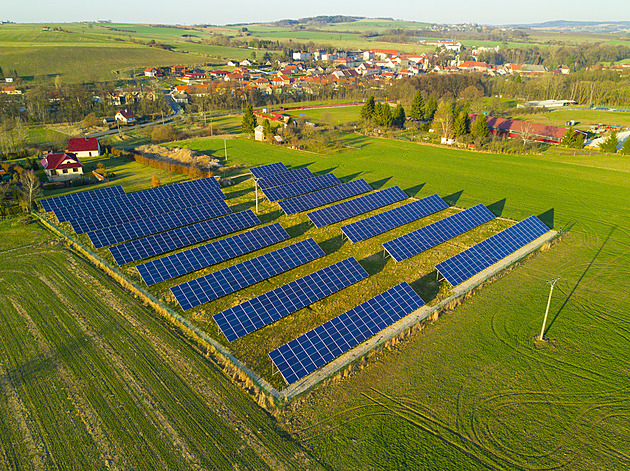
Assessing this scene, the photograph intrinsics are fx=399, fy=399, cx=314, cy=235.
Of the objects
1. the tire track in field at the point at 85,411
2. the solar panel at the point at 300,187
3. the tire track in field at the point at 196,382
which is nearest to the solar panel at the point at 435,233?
the solar panel at the point at 300,187

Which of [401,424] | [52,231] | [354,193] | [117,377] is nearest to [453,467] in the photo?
[401,424]

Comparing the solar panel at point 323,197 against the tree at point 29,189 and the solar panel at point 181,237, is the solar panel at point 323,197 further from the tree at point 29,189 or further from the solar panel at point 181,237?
the tree at point 29,189

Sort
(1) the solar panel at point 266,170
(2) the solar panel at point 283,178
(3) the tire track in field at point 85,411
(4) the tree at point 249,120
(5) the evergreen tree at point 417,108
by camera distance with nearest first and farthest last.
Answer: (3) the tire track in field at point 85,411, (2) the solar panel at point 283,178, (1) the solar panel at point 266,170, (4) the tree at point 249,120, (5) the evergreen tree at point 417,108

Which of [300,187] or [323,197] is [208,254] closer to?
[323,197]

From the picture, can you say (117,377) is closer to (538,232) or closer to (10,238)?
(10,238)

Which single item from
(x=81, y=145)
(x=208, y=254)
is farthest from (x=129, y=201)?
(x=81, y=145)

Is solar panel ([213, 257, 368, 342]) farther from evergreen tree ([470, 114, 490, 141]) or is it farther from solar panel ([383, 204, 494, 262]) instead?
evergreen tree ([470, 114, 490, 141])
